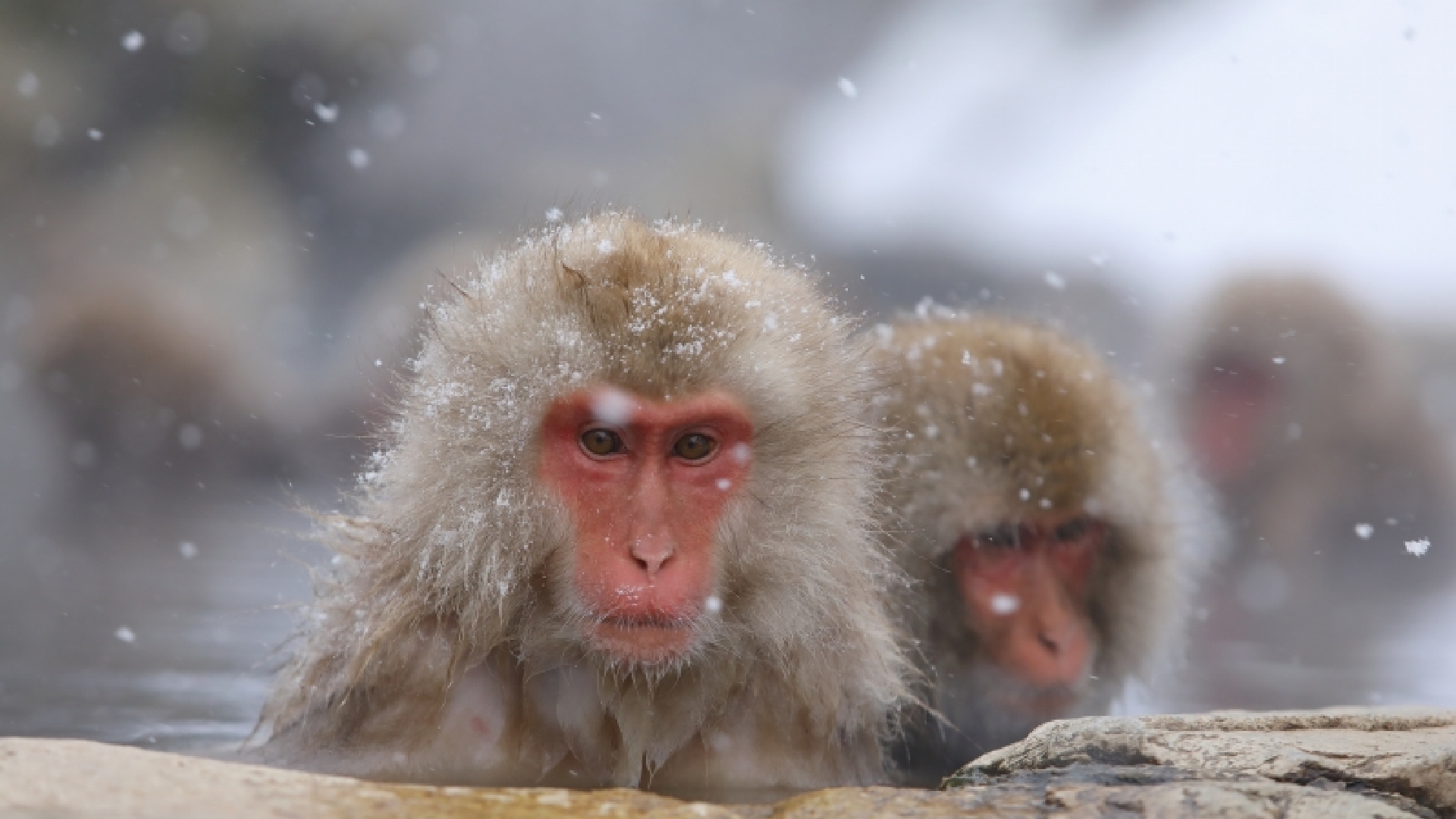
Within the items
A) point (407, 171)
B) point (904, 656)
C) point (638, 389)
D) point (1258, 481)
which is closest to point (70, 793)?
point (638, 389)

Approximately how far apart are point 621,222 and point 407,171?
10411 mm

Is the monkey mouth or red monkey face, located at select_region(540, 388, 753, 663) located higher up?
red monkey face, located at select_region(540, 388, 753, 663)

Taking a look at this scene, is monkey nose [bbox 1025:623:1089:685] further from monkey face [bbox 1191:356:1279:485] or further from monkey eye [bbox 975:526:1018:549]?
monkey face [bbox 1191:356:1279:485]

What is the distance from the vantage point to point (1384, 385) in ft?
29.1

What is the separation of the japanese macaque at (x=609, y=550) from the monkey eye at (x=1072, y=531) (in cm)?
85

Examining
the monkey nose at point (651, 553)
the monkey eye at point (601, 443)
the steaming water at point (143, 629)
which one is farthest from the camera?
the steaming water at point (143, 629)

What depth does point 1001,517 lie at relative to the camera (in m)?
3.53

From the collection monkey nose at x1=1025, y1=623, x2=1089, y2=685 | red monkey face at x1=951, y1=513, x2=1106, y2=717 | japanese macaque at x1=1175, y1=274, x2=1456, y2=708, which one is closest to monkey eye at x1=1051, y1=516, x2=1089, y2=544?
red monkey face at x1=951, y1=513, x2=1106, y2=717

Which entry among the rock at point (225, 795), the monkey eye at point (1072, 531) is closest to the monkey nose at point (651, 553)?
the rock at point (225, 795)

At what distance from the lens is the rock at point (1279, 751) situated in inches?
78.5

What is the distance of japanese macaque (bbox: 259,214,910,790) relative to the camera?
8.78 ft

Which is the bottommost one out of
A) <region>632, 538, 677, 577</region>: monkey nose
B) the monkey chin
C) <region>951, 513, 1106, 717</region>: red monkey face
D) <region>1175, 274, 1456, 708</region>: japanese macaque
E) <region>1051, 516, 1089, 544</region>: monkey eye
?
the monkey chin

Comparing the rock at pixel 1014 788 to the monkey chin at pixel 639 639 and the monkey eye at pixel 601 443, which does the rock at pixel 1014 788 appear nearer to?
the monkey chin at pixel 639 639

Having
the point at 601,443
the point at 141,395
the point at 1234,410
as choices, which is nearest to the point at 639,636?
the point at 601,443
